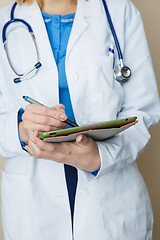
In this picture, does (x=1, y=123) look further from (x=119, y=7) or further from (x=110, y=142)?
(x=119, y=7)

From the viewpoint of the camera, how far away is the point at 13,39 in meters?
1.16

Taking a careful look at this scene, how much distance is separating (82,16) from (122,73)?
24cm

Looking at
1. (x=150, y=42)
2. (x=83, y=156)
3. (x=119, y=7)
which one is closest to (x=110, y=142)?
(x=83, y=156)

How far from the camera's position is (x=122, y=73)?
1130mm

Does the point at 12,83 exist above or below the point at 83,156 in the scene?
above

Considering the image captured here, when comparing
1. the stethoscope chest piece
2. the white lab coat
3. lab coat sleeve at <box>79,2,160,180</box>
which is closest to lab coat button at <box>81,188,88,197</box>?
the white lab coat

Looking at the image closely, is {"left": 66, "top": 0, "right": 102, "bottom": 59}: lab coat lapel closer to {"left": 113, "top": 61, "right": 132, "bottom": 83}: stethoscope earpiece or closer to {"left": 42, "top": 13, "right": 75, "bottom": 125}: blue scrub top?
{"left": 42, "top": 13, "right": 75, "bottom": 125}: blue scrub top

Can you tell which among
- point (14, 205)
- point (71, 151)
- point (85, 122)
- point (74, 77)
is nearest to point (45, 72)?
point (74, 77)

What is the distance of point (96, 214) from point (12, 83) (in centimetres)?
47

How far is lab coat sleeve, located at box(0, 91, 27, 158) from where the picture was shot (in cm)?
104

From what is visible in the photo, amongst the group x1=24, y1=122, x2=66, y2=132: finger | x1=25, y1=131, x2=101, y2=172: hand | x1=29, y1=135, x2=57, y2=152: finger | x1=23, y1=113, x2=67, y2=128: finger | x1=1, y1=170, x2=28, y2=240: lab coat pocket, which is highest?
x1=23, y1=113, x2=67, y2=128: finger

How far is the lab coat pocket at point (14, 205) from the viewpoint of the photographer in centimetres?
108

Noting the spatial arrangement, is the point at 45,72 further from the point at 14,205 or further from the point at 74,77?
the point at 14,205

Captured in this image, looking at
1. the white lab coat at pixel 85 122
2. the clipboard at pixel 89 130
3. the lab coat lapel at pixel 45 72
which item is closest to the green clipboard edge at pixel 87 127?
the clipboard at pixel 89 130
